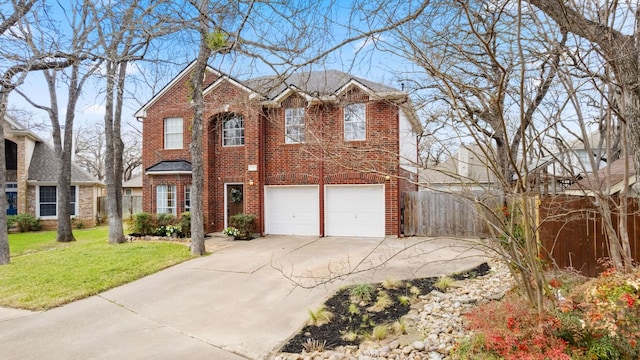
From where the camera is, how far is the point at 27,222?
18547mm

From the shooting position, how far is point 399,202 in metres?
13.6

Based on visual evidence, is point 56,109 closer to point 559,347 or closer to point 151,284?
point 151,284

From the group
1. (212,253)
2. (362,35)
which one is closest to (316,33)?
(362,35)

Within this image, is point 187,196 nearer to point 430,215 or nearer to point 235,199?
point 235,199

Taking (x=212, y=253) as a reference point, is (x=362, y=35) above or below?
above

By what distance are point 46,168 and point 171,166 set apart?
33.1 feet

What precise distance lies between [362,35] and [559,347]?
12.4 ft

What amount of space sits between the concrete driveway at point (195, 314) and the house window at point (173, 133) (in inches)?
313

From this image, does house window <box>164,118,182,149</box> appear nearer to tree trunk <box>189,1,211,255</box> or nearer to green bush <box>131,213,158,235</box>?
green bush <box>131,213,158,235</box>

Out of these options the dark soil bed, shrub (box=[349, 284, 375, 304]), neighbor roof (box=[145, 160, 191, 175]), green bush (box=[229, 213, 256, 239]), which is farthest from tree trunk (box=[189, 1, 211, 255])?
shrub (box=[349, 284, 375, 304])

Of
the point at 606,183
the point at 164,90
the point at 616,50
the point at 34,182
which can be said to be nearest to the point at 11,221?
the point at 34,182

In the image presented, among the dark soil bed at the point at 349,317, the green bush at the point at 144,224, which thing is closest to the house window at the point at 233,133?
the green bush at the point at 144,224

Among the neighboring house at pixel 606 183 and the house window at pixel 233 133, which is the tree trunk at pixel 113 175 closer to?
the house window at pixel 233 133

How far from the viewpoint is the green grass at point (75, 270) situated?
22.1 ft
